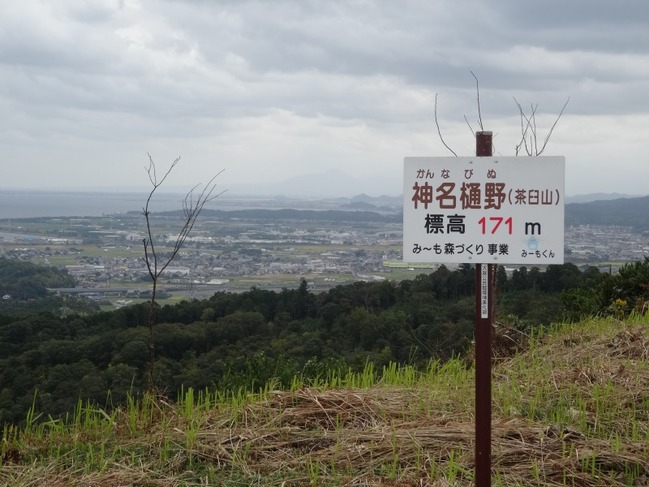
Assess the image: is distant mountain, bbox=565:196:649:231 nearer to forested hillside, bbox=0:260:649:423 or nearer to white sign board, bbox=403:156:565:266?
forested hillside, bbox=0:260:649:423

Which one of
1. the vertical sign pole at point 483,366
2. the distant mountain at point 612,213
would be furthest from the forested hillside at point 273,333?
the distant mountain at point 612,213

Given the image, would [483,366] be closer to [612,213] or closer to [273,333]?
[273,333]

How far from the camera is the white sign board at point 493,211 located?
2.90m

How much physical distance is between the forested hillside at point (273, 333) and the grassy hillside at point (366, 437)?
2.97 feet

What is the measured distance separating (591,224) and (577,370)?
2295 centimetres

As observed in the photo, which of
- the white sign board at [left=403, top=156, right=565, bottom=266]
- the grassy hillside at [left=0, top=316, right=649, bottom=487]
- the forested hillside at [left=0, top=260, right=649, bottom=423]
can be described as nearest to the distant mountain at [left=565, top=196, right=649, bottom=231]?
the forested hillside at [left=0, top=260, right=649, bottom=423]

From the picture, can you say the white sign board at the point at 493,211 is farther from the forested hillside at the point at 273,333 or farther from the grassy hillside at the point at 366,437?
the forested hillside at the point at 273,333

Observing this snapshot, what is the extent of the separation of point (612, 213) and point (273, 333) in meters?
19.4

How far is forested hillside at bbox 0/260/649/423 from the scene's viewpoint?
318 inches

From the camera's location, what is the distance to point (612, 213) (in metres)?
29.5

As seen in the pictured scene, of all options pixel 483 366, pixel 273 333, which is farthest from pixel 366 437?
pixel 273 333

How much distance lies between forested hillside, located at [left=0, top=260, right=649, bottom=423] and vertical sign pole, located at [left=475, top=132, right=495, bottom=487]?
2333 millimetres

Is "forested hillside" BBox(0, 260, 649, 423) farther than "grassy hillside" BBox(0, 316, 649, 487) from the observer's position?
Yes

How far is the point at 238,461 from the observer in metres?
3.51
